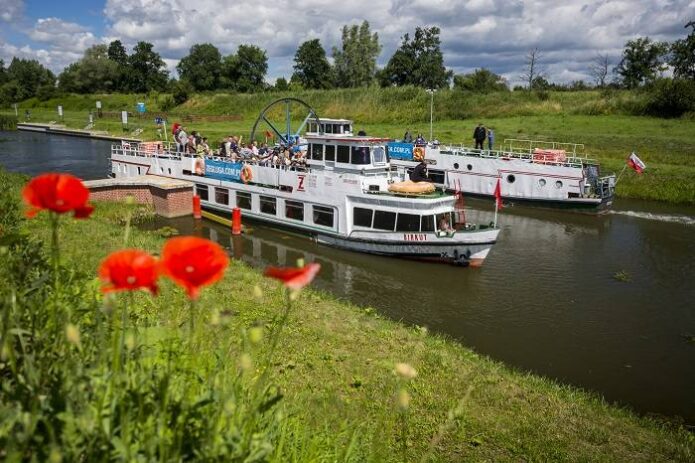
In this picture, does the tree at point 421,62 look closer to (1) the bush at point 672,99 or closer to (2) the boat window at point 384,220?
(1) the bush at point 672,99

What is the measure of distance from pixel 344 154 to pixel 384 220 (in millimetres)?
3713

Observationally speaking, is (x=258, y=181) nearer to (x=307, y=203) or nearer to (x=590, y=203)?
(x=307, y=203)

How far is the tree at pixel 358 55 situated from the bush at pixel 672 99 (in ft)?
187

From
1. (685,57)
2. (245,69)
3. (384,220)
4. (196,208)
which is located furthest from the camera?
(245,69)

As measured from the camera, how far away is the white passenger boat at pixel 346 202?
18.4 m

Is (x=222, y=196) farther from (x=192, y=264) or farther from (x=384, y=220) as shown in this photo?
(x=192, y=264)

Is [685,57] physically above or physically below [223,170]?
above

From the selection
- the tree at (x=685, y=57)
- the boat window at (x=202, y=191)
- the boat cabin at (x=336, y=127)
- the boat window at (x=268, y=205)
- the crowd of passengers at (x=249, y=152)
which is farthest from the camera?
the tree at (x=685, y=57)

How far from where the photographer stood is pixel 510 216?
89.8 ft

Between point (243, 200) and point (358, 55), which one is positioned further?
point (358, 55)

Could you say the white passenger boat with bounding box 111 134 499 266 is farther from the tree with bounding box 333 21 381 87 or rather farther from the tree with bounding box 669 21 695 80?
the tree with bounding box 333 21 381 87

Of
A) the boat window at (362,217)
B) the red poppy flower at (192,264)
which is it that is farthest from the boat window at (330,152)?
the red poppy flower at (192,264)

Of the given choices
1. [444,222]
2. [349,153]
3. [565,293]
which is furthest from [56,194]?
[349,153]

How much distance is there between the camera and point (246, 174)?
24.1 metres
